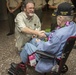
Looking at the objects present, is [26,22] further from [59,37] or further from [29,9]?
[59,37]

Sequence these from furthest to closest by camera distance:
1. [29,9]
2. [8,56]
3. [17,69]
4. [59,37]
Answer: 1. [8,56]
2. [29,9]
3. [17,69]
4. [59,37]

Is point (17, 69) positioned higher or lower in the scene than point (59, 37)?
lower

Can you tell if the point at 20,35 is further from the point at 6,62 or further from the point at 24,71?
the point at 24,71

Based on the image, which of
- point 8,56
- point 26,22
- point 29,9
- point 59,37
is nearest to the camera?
point 59,37

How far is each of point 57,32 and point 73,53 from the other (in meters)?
1.55

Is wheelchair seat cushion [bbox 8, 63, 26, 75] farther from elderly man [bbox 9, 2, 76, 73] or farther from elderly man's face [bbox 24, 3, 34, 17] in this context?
elderly man's face [bbox 24, 3, 34, 17]

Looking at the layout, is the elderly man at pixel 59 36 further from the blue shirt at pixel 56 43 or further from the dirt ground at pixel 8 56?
the dirt ground at pixel 8 56

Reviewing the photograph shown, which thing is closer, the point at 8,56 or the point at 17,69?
the point at 17,69

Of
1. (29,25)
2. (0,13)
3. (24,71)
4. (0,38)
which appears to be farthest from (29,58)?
(0,13)

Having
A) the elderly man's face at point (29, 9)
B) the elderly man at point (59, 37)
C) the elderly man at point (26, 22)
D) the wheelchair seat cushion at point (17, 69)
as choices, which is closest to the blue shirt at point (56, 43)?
the elderly man at point (59, 37)

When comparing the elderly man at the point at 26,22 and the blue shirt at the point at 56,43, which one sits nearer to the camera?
the blue shirt at the point at 56,43

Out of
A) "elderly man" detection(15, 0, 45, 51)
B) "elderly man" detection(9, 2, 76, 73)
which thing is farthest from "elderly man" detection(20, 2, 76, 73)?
"elderly man" detection(15, 0, 45, 51)

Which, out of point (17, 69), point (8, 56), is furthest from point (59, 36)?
point (8, 56)

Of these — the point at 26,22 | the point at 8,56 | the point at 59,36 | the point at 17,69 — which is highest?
the point at 59,36
